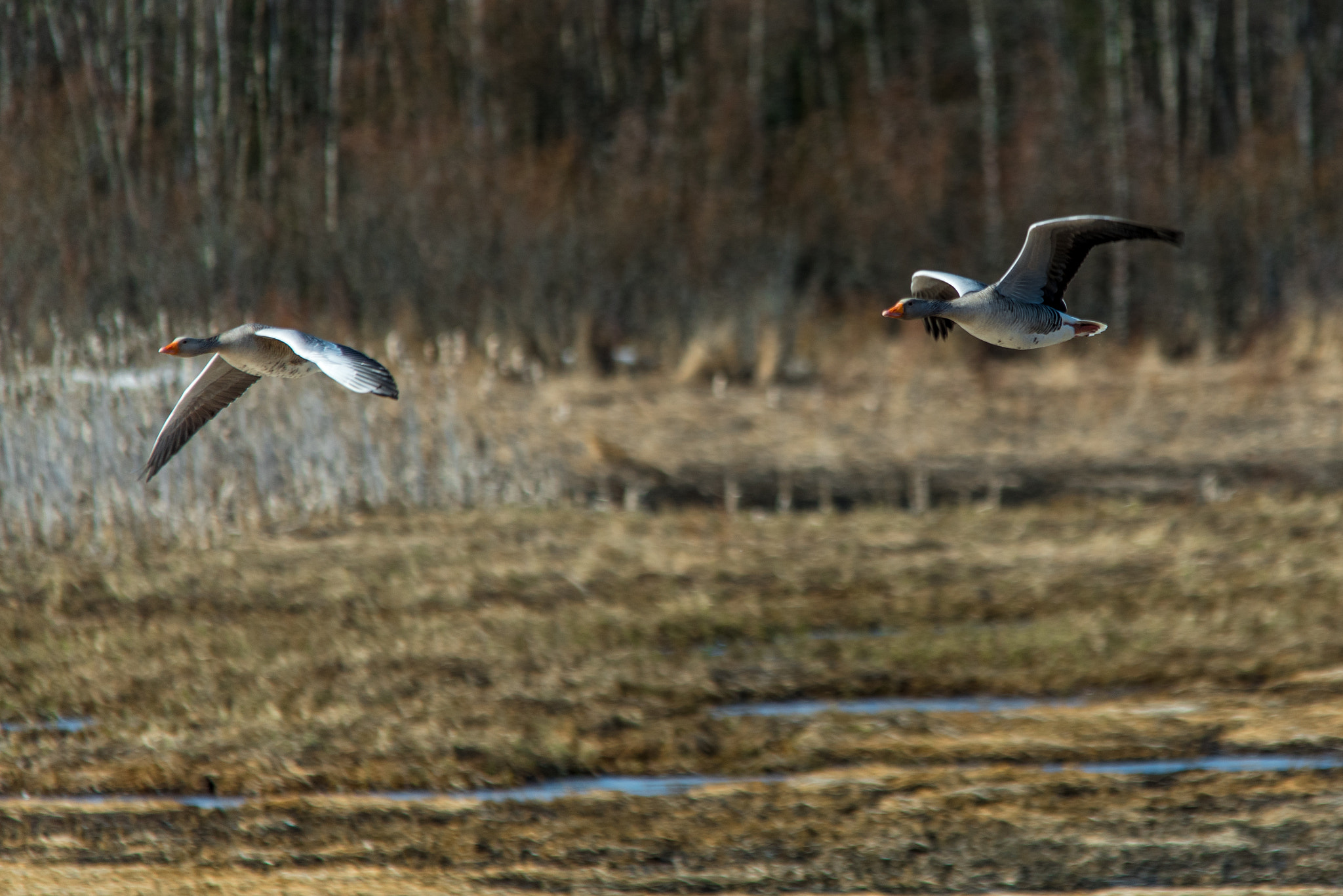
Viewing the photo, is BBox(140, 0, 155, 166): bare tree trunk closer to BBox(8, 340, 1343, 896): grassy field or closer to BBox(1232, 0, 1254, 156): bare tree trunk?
BBox(8, 340, 1343, 896): grassy field

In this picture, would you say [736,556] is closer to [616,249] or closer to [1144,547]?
[1144,547]

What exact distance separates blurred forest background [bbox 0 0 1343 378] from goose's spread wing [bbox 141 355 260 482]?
421 inches

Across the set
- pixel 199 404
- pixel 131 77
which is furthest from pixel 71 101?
pixel 199 404

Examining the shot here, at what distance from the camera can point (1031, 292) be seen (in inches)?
143

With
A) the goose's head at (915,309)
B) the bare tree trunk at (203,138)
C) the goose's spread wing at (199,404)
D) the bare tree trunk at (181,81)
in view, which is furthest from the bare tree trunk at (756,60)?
the goose's head at (915,309)

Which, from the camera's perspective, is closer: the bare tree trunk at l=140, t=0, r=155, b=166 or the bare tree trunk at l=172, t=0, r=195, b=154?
the bare tree trunk at l=140, t=0, r=155, b=166

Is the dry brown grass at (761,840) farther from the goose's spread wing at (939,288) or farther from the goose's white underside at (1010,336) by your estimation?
the goose's white underside at (1010,336)

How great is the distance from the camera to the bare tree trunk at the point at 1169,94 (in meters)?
21.5

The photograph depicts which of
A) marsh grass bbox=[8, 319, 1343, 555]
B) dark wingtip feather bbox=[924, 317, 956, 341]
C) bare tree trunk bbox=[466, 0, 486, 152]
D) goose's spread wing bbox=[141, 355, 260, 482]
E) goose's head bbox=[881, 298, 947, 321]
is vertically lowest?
marsh grass bbox=[8, 319, 1343, 555]

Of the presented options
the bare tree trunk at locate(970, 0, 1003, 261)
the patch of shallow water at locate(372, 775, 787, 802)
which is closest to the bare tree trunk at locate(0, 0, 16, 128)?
the patch of shallow water at locate(372, 775, 787, 802)

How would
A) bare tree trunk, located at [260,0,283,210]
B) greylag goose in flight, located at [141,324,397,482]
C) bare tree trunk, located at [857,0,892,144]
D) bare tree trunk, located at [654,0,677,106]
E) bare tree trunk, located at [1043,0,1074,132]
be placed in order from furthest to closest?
bare tree trunk, located at [857,0,892,144] < bare tree trunk, located at [654,0,677,106] < bare tree trunk, located at [1043,0,1074,132] < bare tree trunk, located at [260,0,283,210] < greylag goose in flight, located at [141,324,397,482]

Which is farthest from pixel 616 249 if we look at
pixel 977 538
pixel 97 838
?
pixel 97 838

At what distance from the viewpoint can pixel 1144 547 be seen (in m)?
12.3

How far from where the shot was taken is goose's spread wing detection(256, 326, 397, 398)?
3129 mm
